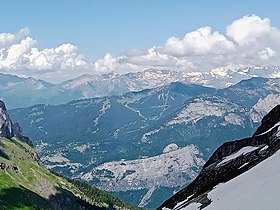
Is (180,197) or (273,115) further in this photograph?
(273,115)

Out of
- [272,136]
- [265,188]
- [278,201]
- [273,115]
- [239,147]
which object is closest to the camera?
[278,201]

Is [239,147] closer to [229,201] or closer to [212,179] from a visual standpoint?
[212,179]

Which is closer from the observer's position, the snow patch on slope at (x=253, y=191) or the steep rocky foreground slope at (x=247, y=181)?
the snow patch on slope at (x=253, y=191)

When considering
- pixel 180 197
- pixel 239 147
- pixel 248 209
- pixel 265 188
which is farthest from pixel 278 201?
pixel 239 147

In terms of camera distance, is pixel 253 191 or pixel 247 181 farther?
pixel 247 181

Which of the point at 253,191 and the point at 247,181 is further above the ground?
the point at 253,191

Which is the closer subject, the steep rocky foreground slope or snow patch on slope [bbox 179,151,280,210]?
snow patch on slope [bbox 179,151,280,210]

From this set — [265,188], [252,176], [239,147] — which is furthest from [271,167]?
[239,147]

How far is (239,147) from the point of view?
3351 inches

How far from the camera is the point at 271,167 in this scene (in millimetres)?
51531

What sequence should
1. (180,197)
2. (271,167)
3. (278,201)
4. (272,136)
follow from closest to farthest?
(278,201), (271,167), (272,136), (180,197)

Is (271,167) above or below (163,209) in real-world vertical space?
above

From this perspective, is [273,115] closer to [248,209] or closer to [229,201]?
[229,201]

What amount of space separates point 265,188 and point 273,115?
168 ft
